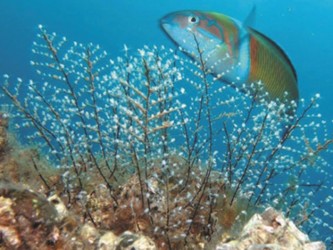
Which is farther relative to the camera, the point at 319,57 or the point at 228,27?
the point at 319,57

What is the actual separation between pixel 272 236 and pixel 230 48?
5.16 ft

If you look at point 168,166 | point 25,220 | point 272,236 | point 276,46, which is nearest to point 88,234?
point 25,220

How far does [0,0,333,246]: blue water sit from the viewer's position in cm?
5872

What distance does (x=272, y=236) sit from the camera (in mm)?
3188

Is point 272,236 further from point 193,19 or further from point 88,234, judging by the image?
point 193,19

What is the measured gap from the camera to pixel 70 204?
4.48m

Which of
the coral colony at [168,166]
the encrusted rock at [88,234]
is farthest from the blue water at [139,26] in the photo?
the encrusted rock at [88,234]

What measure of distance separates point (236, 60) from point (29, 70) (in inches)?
3370

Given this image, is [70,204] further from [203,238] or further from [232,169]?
[232,169]

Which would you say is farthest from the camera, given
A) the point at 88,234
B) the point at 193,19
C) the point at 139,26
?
the point at 139,26

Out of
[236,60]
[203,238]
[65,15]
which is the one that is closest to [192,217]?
[203,238]

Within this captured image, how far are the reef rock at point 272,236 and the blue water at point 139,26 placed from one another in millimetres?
53817

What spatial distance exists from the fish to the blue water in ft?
179

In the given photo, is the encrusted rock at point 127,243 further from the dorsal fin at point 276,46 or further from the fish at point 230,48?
the dorsal fin at point 276,46
